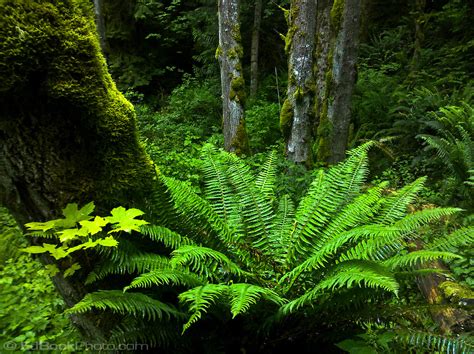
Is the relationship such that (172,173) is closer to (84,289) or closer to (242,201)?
(242,201)

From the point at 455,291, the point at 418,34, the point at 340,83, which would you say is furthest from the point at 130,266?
the point at 418,34

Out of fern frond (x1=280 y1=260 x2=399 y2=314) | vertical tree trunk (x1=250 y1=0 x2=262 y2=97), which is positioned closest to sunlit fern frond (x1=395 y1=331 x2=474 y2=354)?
fern frond (x1=280 y1=260 x2=399 y2=314)

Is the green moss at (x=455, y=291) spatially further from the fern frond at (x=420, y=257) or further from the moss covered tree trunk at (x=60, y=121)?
the moss covered tree trunk at (x=60, y=121)

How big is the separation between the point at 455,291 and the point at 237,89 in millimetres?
5021

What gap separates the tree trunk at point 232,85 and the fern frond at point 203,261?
4776 mm

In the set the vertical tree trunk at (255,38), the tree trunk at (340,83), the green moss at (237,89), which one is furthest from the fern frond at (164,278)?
the vertical tree trunk at (255,38)

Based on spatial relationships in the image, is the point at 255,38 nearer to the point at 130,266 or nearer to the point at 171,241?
the point at 171,241

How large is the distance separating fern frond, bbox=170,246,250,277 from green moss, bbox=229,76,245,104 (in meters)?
5.12

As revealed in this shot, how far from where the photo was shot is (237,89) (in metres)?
7.06

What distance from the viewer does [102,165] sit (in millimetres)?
1949

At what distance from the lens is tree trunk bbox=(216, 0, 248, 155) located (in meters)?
6.94

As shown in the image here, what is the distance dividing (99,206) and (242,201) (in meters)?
1.02

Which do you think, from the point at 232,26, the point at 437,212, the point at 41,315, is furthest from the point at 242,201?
the point at 232,26

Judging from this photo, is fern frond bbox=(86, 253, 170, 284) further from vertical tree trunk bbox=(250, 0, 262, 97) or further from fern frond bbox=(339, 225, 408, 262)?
vertical tree trunk bbox=(250, 0, 262, 97)
